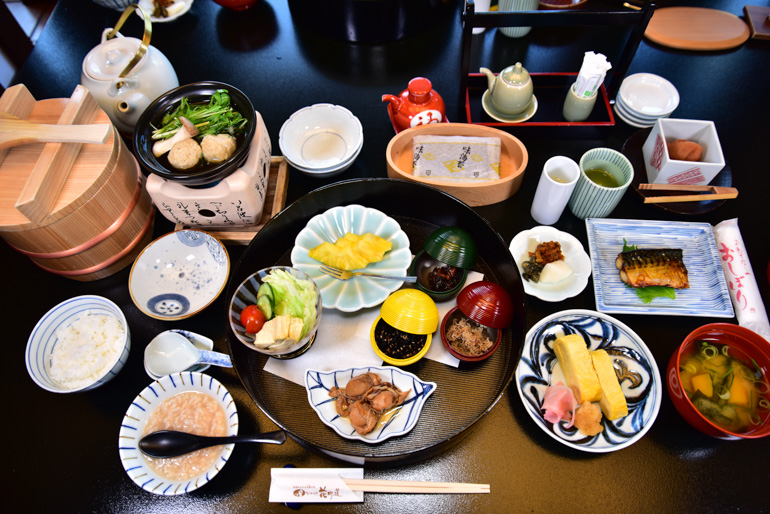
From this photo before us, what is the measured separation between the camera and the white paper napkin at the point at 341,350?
1.55 meters

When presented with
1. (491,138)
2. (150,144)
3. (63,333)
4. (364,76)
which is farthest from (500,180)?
(63,333)

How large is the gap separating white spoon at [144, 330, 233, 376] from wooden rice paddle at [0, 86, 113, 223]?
1.78ft

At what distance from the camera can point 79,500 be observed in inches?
57.5

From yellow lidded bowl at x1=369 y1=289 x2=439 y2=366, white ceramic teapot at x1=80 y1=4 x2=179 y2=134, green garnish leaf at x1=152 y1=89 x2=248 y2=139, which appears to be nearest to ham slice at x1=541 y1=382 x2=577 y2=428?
yellow lidded bowl at x1=369 y1=289 x2=439 y2=366

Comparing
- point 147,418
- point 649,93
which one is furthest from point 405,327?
point 649,93

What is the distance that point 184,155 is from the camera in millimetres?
1657

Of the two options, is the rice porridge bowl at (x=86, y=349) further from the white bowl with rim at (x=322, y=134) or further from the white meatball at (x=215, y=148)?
the white bowl with rim at (x=322, y=134)

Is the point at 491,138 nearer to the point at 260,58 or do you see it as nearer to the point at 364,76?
the point at 364,76

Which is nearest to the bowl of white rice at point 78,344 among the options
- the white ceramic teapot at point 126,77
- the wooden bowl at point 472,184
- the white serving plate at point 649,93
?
the white ceramic teapot at point 126,77

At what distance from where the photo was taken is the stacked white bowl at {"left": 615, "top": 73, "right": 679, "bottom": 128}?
2053 mm

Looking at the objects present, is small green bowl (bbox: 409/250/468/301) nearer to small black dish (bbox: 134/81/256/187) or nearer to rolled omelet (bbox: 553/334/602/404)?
rolled omelet (bbox: 553/334/602/404)

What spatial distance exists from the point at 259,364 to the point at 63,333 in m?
0.72

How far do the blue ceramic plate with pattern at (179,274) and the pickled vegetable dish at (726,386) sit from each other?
158 cm

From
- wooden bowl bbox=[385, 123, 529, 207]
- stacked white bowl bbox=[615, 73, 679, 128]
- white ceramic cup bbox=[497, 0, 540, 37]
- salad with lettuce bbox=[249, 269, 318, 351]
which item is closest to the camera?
salad with lettuce bbox=[249, 269, 318, 351]
